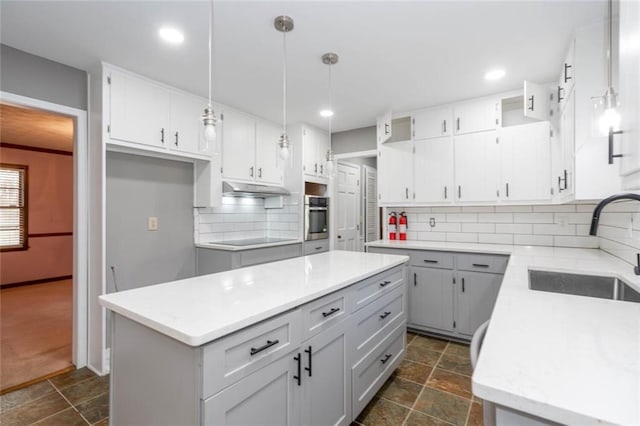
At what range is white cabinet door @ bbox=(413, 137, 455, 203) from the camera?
336cm

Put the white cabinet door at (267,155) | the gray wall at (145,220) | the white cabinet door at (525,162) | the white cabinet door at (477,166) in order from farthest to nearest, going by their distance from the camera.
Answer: the white cabinet door at (267,155) < the white cabinet door at (477,166) < the white cabinet door at (525,162) < the gray wall at (145,220)

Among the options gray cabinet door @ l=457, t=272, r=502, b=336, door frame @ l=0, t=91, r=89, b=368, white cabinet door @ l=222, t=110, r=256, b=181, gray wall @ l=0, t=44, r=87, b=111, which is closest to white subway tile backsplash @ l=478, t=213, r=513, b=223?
gray cabinet door @ l=457, t=272, r=502, b=336

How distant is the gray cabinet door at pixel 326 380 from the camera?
1.39 meters

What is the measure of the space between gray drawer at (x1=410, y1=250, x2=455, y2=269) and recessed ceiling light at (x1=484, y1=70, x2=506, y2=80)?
5.38ft

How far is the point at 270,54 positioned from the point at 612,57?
2.18 m

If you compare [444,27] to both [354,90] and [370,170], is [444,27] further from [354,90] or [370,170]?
[370,170]

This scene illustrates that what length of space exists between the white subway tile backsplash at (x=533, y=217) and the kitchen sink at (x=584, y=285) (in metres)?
1.40

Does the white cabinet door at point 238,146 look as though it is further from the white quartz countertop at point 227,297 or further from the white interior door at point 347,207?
the white quartz countertop at point 227,297

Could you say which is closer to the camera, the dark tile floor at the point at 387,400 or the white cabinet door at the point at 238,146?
the dark tile floor at the point at 387,400

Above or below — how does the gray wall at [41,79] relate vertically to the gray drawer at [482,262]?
above

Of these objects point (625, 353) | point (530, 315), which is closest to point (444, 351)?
point (530, 315)

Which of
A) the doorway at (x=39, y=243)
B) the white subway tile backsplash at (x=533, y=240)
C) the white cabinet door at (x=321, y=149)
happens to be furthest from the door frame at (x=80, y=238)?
the white subway tile backsplash at (x=533, y=240)

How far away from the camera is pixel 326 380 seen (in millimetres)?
1516

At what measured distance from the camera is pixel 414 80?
2805mm
